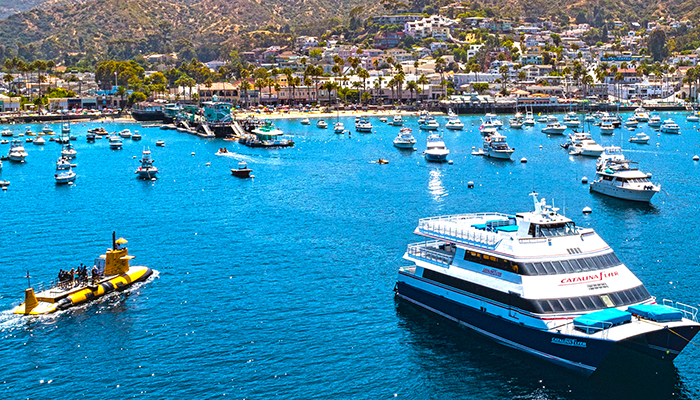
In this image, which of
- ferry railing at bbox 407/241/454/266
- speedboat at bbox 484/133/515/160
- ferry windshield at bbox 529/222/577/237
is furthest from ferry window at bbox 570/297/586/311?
speedboat at bbox 484/133/515/160

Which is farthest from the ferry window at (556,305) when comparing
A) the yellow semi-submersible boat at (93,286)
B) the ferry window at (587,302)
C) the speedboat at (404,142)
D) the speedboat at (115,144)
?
the speedboat at (115,144)

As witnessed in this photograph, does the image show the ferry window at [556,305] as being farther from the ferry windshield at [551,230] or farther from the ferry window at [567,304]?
the ferry windshield at [551,230]

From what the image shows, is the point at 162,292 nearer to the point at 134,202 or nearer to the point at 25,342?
the point at 25,342

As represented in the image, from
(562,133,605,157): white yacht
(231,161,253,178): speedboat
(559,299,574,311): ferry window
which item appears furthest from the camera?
(562,133,605,157): white yacht

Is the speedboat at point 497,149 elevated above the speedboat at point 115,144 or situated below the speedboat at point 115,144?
below

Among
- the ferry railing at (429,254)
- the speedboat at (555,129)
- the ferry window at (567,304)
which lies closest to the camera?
the ferry window at (567,304)

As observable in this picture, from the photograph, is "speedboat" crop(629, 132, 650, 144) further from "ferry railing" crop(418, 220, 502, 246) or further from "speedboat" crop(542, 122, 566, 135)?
"ferry railing" crop(418, 220, 502, 246)

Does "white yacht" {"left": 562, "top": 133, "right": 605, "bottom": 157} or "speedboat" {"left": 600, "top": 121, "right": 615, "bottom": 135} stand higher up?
"speedboat" {"left": 600, "top": 121, "right": 615, "bottom": 135}

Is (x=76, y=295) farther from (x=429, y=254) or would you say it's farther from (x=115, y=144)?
(x=115, y=144)
